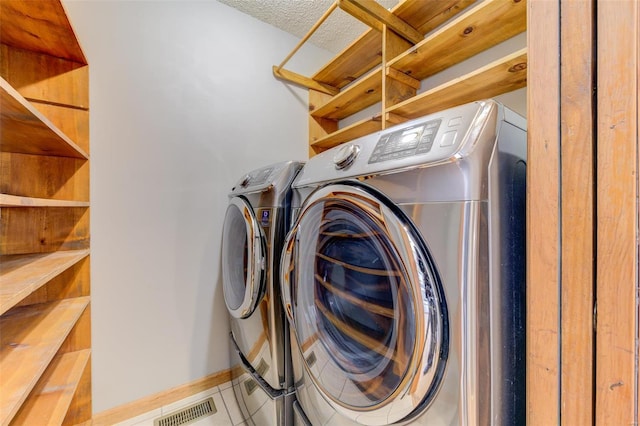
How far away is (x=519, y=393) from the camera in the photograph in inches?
22.7

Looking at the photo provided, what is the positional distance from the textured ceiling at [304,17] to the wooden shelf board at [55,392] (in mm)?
2145

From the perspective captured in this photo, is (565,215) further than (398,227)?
No

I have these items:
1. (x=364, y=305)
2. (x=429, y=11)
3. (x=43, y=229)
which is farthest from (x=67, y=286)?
(x=429, y=11)

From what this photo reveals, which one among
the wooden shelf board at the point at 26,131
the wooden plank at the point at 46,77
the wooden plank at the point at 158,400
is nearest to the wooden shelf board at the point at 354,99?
the wooden plank at the point at 46,77

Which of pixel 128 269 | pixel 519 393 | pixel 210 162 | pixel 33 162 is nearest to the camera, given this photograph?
pixel 519 393

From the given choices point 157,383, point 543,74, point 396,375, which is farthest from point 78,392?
point 543,74

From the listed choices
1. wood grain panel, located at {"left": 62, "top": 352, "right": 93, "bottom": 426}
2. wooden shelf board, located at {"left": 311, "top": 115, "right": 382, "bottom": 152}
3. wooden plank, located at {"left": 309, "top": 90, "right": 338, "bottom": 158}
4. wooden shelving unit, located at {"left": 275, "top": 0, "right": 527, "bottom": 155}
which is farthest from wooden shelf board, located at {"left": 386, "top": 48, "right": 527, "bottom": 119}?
wood grain panel, located at {"left": 62, "top": 352, "right": 93, "bottom": 426}

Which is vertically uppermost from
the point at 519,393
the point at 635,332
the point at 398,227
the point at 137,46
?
the point at 137,46

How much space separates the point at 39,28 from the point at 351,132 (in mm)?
1544

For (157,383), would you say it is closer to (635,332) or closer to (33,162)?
(33,162)

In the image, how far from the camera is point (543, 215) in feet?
1.52

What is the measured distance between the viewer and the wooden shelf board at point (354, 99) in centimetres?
163

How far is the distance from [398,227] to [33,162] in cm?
160

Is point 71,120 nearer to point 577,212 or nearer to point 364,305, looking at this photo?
point 364,305
